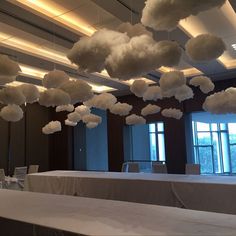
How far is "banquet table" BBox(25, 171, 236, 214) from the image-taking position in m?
4.28

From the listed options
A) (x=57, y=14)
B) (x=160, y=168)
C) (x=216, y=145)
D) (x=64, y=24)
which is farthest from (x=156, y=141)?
(x=57, y=14)

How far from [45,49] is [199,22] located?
3.22 meters

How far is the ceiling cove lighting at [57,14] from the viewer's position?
13.9ft

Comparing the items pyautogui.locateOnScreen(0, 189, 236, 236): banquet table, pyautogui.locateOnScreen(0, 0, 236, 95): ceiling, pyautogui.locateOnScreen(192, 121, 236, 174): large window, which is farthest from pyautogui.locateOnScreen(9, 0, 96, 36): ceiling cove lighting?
pyautogui.locateOnScreen(192, 121, 236, 174): large window

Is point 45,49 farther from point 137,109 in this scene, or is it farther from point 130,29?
point 137,109

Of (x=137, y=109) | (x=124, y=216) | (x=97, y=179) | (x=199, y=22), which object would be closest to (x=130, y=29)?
(x=124, y=216)

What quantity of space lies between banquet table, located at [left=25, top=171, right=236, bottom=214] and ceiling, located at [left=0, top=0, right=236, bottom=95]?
2519 mm

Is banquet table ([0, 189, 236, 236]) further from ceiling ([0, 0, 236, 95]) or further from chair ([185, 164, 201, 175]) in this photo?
chair ([185, 164, 201, 175])

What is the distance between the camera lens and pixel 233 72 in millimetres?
7961

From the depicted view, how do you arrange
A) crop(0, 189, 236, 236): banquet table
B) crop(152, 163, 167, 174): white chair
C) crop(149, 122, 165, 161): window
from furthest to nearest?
crop(149, 122, 165, 161): window → crop(152, 163, 167, 174): white chair → crop(0, 189, 236, 236): banquet table

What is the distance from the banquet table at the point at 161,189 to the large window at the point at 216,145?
27.8ft

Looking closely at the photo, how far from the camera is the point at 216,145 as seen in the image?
14172 millimetres

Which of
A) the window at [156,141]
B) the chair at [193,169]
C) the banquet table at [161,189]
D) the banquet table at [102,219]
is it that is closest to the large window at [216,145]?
the window at [156,141]

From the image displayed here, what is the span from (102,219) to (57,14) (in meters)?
3.38
